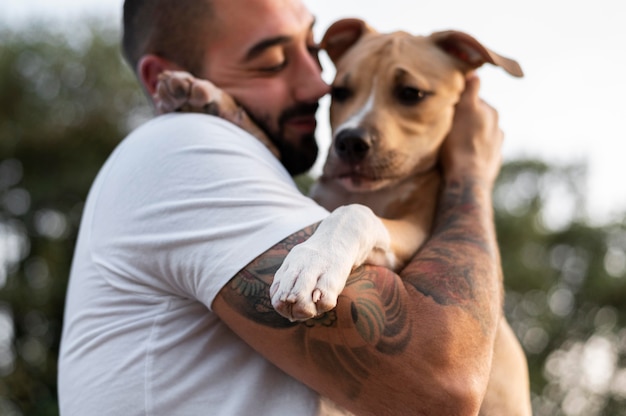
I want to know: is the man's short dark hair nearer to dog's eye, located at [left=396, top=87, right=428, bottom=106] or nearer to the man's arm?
dog's eye, located at [left=396, top=87, right=428, bottom=106]

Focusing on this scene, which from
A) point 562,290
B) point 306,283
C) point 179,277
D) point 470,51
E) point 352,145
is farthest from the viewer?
→ point 562,290

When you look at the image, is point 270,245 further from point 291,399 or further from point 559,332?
point 559,332

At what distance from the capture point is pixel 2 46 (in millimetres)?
14383

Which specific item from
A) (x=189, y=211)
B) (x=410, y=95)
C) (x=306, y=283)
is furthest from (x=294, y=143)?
(x=306, y=283)

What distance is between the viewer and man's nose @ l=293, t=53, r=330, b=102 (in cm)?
293

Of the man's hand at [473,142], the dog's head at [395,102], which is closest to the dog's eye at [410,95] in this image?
the dog's head at [395,102]

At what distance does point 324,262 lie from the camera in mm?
1867

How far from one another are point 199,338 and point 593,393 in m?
15.4

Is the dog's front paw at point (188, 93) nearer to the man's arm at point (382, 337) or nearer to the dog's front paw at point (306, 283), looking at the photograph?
the man's arm at point (382, 337)

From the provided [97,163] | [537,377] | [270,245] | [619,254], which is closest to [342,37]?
[270,245]

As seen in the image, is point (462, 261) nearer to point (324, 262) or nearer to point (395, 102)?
point (324, 262)

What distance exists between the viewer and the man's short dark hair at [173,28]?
286cm

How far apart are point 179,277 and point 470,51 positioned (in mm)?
1750

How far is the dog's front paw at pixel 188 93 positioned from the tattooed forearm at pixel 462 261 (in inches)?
34.3
